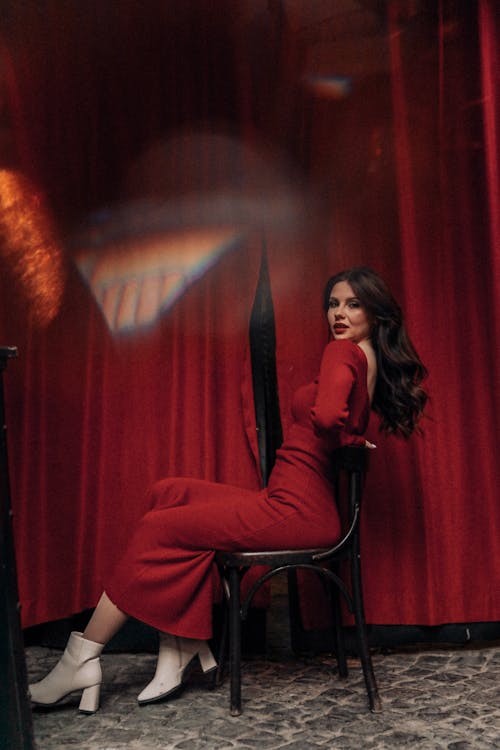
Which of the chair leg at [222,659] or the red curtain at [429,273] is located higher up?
the red curtain at [429,273]

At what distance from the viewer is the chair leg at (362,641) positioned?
248 centimetres

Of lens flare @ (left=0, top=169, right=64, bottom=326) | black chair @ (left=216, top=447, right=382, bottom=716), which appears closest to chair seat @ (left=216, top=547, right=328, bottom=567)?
black chair @ (left=216, top=447, right=382, bottom=716)

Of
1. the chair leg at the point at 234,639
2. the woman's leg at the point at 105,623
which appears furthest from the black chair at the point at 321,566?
the woman's leg at the point at 105,623

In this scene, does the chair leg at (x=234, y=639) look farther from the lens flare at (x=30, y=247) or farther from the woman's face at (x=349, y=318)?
the lens flare at (x=30, y=247)

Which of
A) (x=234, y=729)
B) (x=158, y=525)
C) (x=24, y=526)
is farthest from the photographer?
(x=24, y=526)

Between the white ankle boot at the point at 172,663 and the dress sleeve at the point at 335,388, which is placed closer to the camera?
the dress sleeve at the point at 335,388

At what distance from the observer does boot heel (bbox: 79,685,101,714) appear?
2.46 m

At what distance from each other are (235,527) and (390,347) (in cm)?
84

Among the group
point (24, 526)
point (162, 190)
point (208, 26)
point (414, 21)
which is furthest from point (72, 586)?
point (414, 21)

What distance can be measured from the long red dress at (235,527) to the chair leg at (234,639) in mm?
94

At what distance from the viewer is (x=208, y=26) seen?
330cm

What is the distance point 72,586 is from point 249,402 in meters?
1.07

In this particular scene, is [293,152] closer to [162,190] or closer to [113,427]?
[162,190]

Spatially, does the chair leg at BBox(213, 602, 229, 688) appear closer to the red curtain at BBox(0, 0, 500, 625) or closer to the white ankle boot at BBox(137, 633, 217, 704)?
the white ankle boot at BBox(137, 633, 217, 704)
